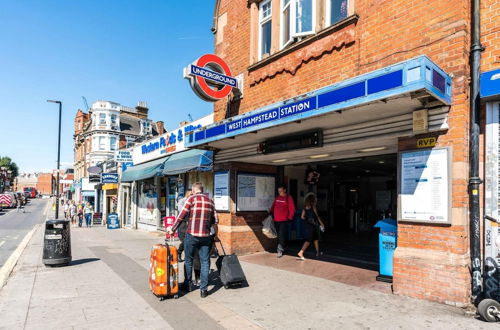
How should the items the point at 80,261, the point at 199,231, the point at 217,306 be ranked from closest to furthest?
the point at 217,306 → the point at 199,231 → the point at 80,261

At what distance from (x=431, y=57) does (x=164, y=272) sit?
5185mm

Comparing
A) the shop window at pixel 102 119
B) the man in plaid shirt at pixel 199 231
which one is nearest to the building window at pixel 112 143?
the shop window at pixel 102 119

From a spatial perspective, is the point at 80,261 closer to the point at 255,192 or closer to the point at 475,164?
the point at 255,192

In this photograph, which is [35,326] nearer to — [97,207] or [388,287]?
[388,287]

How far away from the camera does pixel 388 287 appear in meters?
6.09

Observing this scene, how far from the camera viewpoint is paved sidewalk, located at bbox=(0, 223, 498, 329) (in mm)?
4516

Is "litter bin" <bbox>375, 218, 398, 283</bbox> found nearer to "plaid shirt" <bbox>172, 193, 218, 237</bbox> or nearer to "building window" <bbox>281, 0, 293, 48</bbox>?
"plaid shirt" <bbox>172, 193, 218, 237</bbox>

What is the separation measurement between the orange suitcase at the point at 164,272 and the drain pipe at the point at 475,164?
4.25 m

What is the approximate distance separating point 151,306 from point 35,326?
1.44 meters

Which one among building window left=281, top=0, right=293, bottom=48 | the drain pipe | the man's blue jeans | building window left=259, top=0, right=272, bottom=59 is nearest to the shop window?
building window left=259, top=0, right=272, bottom=59

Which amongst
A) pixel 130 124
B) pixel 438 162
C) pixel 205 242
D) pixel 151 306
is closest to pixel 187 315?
pixel 151 306

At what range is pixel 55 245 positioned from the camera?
809 centimetres

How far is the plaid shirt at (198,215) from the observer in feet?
19.0

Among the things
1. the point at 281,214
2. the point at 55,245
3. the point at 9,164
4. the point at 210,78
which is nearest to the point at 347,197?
the point at 281,214
